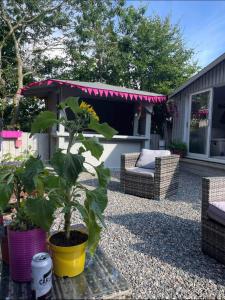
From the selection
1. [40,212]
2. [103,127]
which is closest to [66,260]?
[40,212]

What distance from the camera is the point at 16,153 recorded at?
723 cm

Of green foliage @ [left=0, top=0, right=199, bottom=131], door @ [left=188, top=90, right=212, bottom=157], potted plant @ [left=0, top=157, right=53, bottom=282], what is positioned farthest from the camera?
green foliage @ [left=0, top=0, right=199, bottom=131]

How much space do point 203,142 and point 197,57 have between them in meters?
8.61

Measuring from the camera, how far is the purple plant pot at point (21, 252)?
145 centimetres

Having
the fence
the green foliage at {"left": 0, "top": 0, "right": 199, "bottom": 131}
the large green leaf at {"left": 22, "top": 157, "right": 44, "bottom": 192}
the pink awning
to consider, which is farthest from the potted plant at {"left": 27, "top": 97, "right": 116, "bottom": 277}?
the green foliage at {"left": 0, "top": 0, "right": 199, "bottom": 131}

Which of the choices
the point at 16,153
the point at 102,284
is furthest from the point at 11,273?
the point at 16,153

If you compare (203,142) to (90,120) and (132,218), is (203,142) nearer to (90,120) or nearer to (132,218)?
(132,218)

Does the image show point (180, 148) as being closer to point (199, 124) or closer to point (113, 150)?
point (199, 124)

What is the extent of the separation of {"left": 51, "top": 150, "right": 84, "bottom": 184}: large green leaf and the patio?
1093 millimetres

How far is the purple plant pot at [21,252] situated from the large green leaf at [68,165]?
0.41 meters

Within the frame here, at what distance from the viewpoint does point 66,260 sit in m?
1.49

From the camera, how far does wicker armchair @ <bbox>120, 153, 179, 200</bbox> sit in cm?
421

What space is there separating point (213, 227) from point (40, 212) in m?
1.66

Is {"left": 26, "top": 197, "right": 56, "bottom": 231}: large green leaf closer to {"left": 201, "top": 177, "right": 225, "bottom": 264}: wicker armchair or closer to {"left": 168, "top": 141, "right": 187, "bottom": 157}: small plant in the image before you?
{"left": 201, "top": 177, "right": 225, "bottom": 264}: wicker armchair
